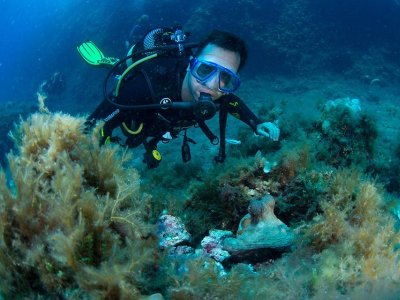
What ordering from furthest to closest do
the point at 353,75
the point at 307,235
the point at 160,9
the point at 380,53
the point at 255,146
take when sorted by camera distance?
the point at 160,9
the point at 380,53
the point at 353,75
the point at 255,146
the point at 307,235

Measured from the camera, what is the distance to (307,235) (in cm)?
287

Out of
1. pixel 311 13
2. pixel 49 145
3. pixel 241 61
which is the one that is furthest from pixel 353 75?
pixel 49 145

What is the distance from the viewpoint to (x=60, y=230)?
1857mm

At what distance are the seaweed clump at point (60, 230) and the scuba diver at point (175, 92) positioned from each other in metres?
2.29

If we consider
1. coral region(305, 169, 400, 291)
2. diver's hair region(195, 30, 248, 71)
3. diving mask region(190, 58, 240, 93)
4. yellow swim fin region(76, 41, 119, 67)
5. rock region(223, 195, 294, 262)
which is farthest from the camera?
yellow swim fin region(76, 41, 119, 67)

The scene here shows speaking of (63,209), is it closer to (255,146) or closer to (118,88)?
(118,88)

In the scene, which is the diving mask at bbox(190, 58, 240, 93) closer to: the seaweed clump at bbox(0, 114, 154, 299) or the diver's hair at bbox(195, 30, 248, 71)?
the diver's hair at bbox(195, 30, 248, 71)

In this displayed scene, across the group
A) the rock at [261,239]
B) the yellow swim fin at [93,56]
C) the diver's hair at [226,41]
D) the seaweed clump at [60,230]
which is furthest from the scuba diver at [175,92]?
the seaweed clump at [60,230]

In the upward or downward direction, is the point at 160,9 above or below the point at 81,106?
above

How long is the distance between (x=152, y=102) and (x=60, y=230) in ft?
10.4

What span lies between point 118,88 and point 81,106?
17.7 meters

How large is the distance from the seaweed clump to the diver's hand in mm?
2824

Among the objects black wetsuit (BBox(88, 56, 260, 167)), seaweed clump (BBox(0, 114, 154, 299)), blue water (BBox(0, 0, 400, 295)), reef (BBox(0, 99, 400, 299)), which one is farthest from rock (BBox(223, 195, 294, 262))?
blue water (BBox(0, 0, 400, 295))

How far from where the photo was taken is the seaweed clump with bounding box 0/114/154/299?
1.83 metres
